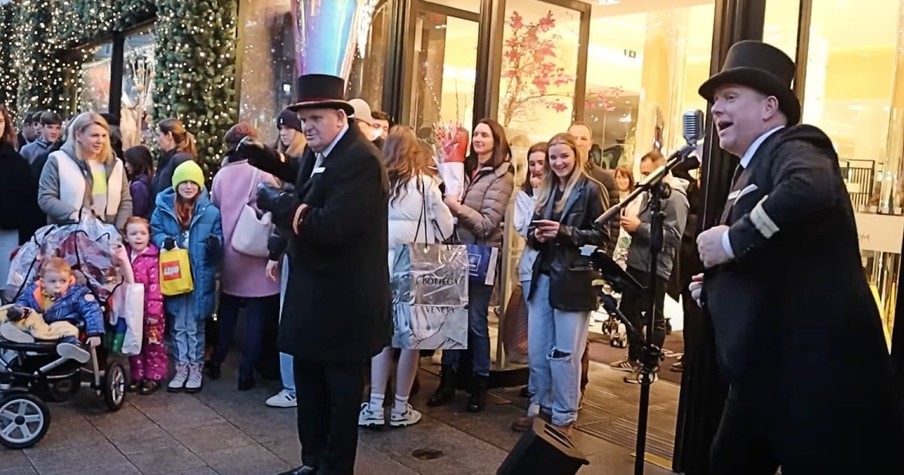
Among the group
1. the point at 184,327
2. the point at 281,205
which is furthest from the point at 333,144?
the point at 184,327

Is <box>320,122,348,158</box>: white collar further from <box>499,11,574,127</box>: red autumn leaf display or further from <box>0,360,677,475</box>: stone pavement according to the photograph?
Result: <box>499,11,574,127</box>: red autumn leaf display

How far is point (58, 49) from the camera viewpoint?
11.0 metres

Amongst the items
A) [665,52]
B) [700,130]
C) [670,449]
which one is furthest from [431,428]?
[665,52]

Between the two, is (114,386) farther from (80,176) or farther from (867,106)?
(867,106)

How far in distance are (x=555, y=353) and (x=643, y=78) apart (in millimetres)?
5860

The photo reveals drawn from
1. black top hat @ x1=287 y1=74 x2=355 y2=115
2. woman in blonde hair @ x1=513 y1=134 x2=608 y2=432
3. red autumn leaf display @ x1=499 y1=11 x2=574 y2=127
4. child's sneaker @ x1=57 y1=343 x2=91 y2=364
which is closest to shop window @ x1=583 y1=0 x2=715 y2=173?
red autumn leaf display @ x1=499 y1=11 x2=574 y2=127

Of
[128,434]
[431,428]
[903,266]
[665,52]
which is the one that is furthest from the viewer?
[665,52]

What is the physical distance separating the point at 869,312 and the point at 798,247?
243 mm

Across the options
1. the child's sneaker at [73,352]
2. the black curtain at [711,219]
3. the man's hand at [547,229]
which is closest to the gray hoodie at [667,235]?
the man's hand at [547,229]

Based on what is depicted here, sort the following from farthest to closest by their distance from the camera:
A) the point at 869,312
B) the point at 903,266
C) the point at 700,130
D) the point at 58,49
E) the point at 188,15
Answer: the point at 58,49, the point at 188,15, the point at 903,266, the point at 700,130, the point at 869,312

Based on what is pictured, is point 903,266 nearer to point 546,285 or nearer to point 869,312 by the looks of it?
point 869,312

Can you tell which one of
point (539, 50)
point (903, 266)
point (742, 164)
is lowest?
point (903, 266)

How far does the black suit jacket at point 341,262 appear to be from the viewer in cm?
318

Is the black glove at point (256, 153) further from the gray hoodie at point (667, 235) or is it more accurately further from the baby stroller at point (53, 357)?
the gray hoodie at point (667, 235)
